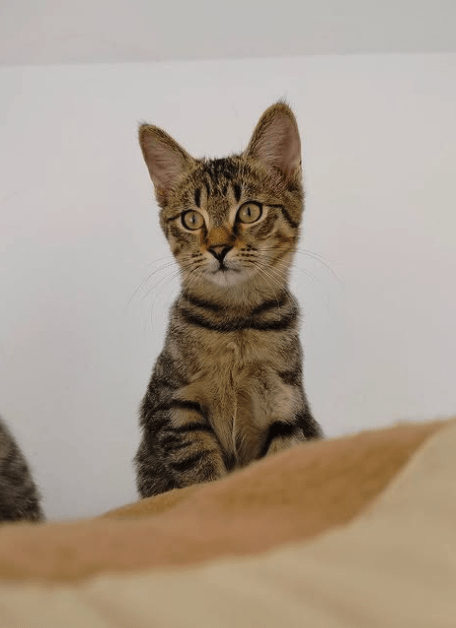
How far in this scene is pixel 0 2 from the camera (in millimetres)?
1558

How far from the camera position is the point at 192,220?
1.24 m

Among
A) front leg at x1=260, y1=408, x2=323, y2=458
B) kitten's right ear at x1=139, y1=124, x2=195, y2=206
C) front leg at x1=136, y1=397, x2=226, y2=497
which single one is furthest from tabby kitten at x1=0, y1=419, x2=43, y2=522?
kitten's right ear at x1=139, y1=124, x2=195, y2=206

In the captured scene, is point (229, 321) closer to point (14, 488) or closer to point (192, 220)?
point (192, 220)

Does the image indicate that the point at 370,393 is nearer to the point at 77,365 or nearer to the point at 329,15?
the point at 77,365

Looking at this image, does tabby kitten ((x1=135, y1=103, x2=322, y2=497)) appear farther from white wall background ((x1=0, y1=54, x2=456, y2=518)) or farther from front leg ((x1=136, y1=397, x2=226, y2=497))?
white wall background ((x1=0, y1=54, x2=456, y2=518))

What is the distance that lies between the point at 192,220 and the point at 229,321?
209mm

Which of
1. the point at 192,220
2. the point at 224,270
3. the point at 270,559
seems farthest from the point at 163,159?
the point at 270,559

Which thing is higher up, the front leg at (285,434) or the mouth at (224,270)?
the mouth at (224,270)

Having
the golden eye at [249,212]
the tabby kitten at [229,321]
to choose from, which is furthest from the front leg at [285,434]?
the golden eye at [249,212]

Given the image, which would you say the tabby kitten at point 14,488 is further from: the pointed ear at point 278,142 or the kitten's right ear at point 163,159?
the pointed ear at point 278,142

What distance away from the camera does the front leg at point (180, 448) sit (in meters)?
1.13

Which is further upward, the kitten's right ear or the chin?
the kitten's right ear

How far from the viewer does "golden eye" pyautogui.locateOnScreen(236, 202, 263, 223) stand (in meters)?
1.21

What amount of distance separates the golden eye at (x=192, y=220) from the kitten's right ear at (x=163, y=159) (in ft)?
0.30
